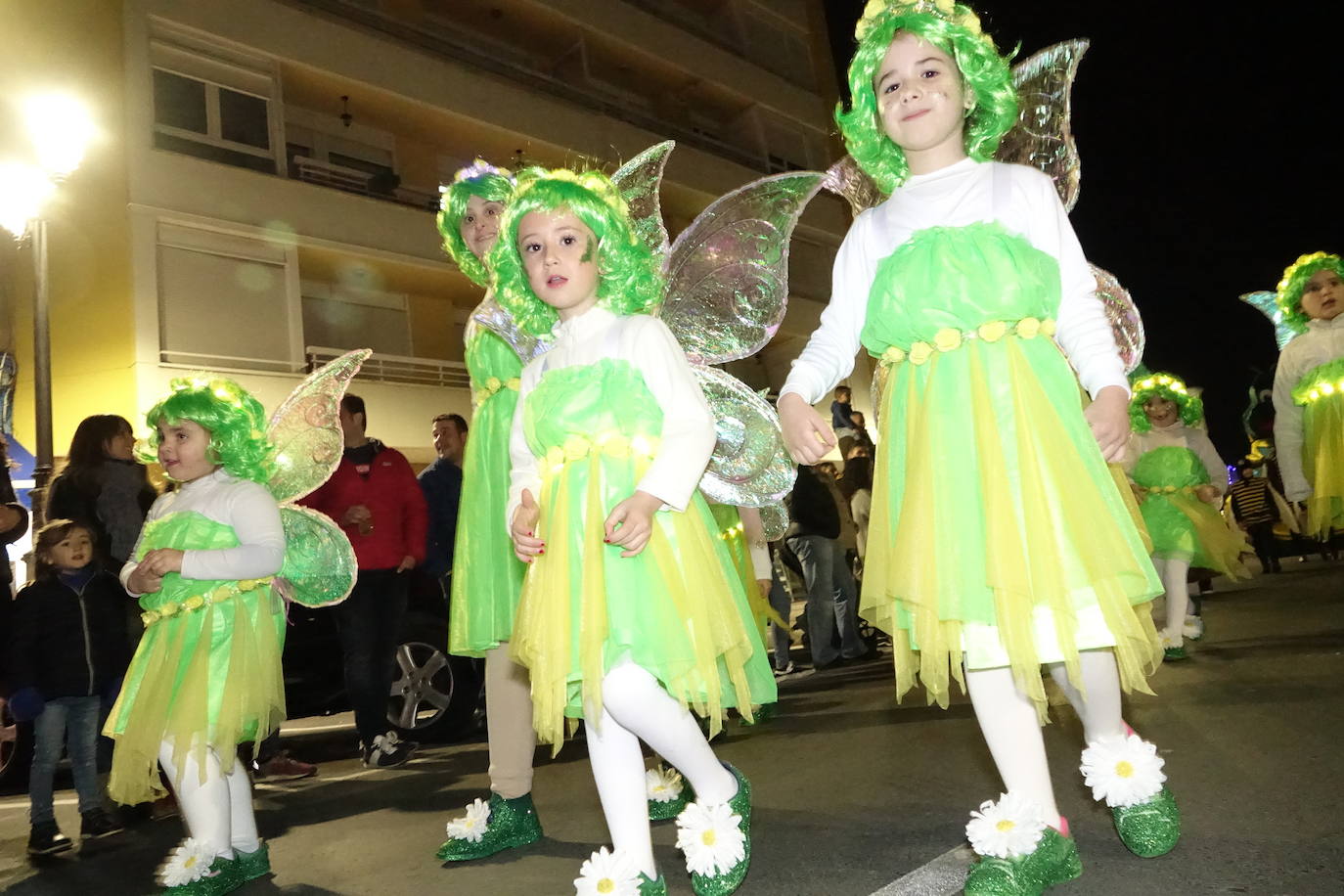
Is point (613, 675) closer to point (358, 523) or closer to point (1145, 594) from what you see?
point (1145, 594)

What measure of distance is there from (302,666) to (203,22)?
1042 centimetres

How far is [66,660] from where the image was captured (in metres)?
4.16

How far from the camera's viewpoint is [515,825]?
297cm

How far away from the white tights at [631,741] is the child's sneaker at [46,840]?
9.74 feet

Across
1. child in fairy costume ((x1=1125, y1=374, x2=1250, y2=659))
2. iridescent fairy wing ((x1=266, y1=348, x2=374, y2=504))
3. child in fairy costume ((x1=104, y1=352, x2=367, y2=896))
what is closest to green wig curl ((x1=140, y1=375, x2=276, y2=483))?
child in fairy costume ((x1=104, y1=352, x2=367, y2=896))

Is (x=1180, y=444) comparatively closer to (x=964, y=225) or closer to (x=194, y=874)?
(x=964, y=225)

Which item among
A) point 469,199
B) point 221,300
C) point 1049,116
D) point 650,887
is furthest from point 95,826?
point 221,300

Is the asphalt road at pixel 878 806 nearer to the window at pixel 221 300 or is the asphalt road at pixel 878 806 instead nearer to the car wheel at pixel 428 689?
the car wheel at pixel 428 689

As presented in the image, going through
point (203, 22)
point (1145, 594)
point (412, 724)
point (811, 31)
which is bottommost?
point (412, 724)

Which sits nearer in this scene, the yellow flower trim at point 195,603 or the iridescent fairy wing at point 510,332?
the iridescent fairy wing at point 510,332

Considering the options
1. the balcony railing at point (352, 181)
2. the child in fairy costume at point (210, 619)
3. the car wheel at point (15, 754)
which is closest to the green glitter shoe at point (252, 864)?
the child in fairy costume at point (210, 619)

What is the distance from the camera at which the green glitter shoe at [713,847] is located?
2203mm

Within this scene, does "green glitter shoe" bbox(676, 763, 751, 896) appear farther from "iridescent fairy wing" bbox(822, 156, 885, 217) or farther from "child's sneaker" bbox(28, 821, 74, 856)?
"child's sneaker" bbox(28, 821, 74, 856)

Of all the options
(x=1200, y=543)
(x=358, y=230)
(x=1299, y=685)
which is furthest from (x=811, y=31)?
(x=1299, y=685)
